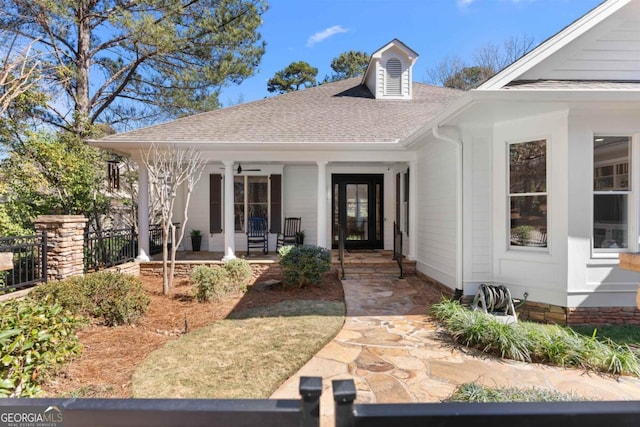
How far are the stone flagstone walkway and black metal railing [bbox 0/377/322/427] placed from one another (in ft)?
5.64

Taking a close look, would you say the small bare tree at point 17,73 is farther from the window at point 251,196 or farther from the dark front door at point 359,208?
the dark front door at point 359,208

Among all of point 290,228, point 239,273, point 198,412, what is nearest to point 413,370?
point 198,412

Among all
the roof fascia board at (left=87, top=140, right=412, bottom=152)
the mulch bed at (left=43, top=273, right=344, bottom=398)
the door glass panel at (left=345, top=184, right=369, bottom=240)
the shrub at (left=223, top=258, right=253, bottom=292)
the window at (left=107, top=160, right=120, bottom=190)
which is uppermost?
the roof fascia board at (left=87, top=140, right=412, bottom=152)

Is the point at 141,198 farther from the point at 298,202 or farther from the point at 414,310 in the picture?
the point at 414,310

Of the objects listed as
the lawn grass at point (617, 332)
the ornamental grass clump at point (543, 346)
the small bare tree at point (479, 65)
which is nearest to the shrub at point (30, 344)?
the ornamental grass clump at point (543, 346)

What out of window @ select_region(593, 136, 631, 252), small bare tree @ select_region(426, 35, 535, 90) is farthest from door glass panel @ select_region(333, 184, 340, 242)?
small bare tree @ select_region(426, 35, 535, 90)

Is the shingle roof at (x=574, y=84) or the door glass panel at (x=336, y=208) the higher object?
the shingle roof at (x=574, y=84)

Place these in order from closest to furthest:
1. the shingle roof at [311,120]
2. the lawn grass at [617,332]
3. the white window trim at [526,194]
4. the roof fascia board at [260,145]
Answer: the lawn grass at [617,332] < the white window trim at [526,194] < the roof fascia board at [260,145] < the shingle roof at [311,120]

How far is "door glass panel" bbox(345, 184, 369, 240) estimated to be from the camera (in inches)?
371

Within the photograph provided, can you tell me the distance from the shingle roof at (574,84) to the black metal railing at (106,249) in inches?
307

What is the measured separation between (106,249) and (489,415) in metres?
7.87

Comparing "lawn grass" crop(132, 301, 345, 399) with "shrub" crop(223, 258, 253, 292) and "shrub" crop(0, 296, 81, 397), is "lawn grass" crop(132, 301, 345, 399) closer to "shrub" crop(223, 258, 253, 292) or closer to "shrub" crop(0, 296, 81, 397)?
"shrub" crop(0, 296, 81, 397)

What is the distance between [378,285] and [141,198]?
5.56 m

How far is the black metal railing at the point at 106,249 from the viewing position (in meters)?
6.56
